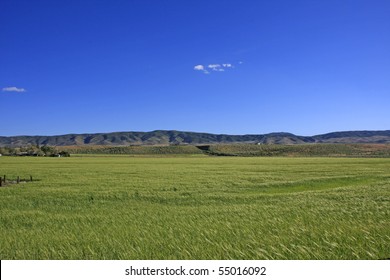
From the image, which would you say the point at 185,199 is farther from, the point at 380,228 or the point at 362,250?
the point at 362,250

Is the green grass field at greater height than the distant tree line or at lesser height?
lesser

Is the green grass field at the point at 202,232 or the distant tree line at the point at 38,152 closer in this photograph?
the green grass field at the point at 202,232

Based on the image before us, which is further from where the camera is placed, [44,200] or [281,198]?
[44,200]

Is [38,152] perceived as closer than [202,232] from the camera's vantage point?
No

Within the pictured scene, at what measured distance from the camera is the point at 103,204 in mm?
23234

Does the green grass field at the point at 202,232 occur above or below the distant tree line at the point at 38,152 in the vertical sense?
below

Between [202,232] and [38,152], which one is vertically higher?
[38,152]

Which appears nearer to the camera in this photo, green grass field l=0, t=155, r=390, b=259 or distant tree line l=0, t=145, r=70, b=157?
green grass field l=0, t=155, r=390, b=259

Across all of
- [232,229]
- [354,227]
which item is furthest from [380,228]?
[232,229]

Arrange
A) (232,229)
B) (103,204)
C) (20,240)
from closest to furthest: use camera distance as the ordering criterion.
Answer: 1. (20,240)
2. (232,229)
3. (103,204)

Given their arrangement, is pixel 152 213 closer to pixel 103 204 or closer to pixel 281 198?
pixel 103 204
